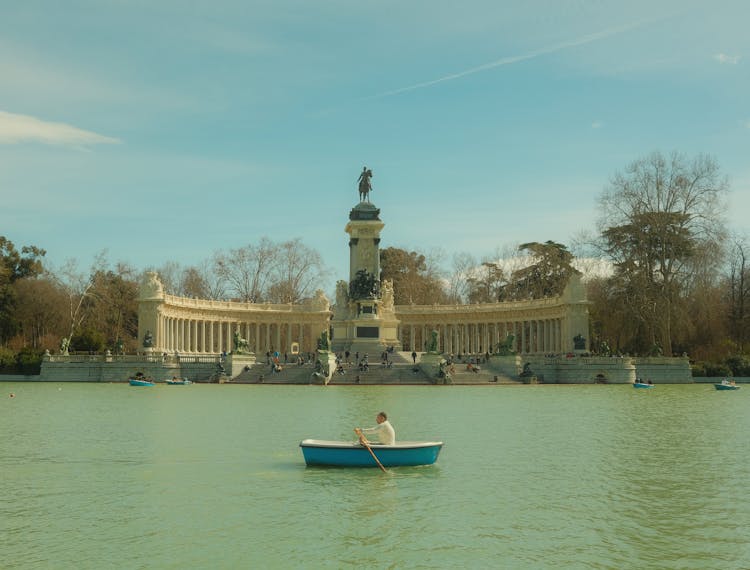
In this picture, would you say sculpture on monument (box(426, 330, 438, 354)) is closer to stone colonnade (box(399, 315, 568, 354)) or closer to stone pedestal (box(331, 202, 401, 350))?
stone pedestal (box(331, 202, 401, 350))

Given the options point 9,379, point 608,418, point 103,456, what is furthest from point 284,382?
point 103,456

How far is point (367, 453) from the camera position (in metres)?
20.1

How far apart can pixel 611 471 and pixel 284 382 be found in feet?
143

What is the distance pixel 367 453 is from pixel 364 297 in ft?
197

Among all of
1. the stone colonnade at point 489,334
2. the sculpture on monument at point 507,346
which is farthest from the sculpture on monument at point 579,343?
the stone colonnade at point 489,334

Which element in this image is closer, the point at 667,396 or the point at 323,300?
the point at 667,396

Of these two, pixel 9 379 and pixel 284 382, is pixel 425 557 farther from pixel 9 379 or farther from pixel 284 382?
pixel 9 379

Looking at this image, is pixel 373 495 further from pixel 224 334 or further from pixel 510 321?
pixel 224 334

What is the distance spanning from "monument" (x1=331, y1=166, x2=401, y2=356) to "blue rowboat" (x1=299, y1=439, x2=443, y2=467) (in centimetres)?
5574

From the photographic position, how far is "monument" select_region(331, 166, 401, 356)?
79.1 meters

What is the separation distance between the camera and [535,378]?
62625mm

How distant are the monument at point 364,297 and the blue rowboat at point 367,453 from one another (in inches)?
2194

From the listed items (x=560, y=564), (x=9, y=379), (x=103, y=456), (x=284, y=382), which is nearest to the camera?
(x=560, y=564)

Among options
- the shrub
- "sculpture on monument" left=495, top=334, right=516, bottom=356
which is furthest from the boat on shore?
"sculpture on monument" left=495, top=334, right=516, bottom=356
